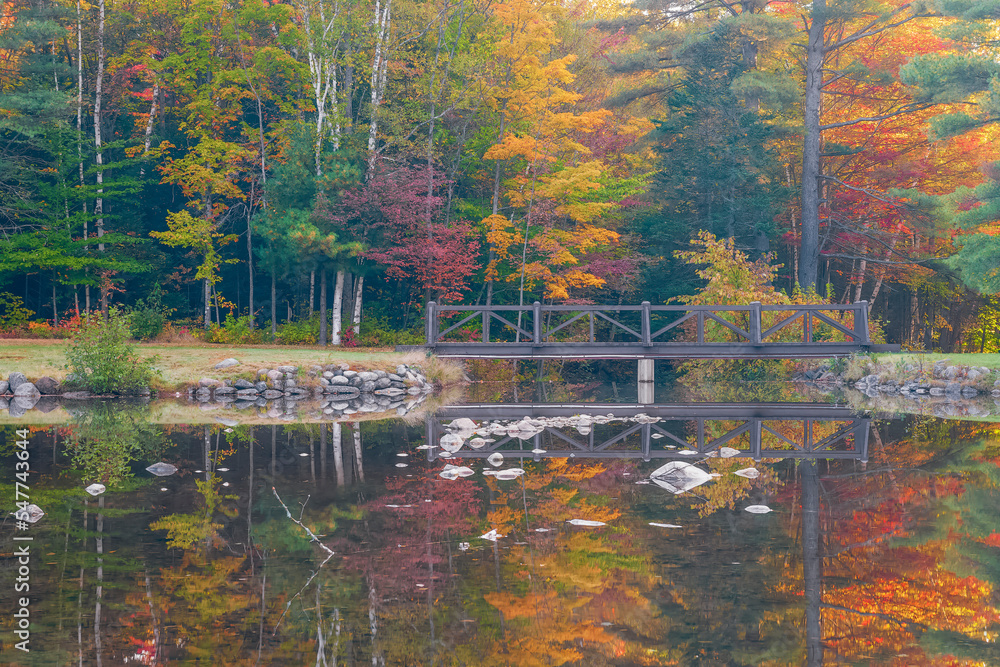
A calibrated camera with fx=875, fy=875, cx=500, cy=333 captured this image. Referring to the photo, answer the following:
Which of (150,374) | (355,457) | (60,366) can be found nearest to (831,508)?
(355,457)

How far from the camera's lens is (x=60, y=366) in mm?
17375

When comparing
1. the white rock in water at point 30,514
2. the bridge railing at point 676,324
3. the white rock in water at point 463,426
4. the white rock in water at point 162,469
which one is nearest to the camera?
the white rock in water at point 30,514

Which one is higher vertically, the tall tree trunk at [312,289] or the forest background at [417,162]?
the forest background at [417,162]

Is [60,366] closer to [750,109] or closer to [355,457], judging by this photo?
[355,457]

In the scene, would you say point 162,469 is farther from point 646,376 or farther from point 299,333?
point 299,333

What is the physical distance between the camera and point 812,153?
87.1ft

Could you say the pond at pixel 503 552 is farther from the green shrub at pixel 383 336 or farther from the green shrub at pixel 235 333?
the green shrub at pixel 383 336

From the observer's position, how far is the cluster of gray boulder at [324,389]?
16753 millimetres

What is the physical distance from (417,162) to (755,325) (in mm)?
12707

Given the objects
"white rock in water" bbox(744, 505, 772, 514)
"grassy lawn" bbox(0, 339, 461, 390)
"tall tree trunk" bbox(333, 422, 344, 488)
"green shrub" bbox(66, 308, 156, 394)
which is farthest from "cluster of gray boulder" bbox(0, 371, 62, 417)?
"white rock in water" bbox(744, 505, 772, 514)

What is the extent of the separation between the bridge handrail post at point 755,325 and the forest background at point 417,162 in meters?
5.70

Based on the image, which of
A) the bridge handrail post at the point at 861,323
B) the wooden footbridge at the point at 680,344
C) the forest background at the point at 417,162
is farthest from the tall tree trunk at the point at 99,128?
the bridge handrail post at the point at 861,323

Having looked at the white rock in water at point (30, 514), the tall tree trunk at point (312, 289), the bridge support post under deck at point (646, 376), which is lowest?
the bridge support post under deck at point (646, 376)

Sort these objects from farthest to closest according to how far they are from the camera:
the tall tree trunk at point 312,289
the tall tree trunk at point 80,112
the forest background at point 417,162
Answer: the tall tree trunk at point 312,289
the tall tree trunk at point 80,112
the forest background at point 417,162
